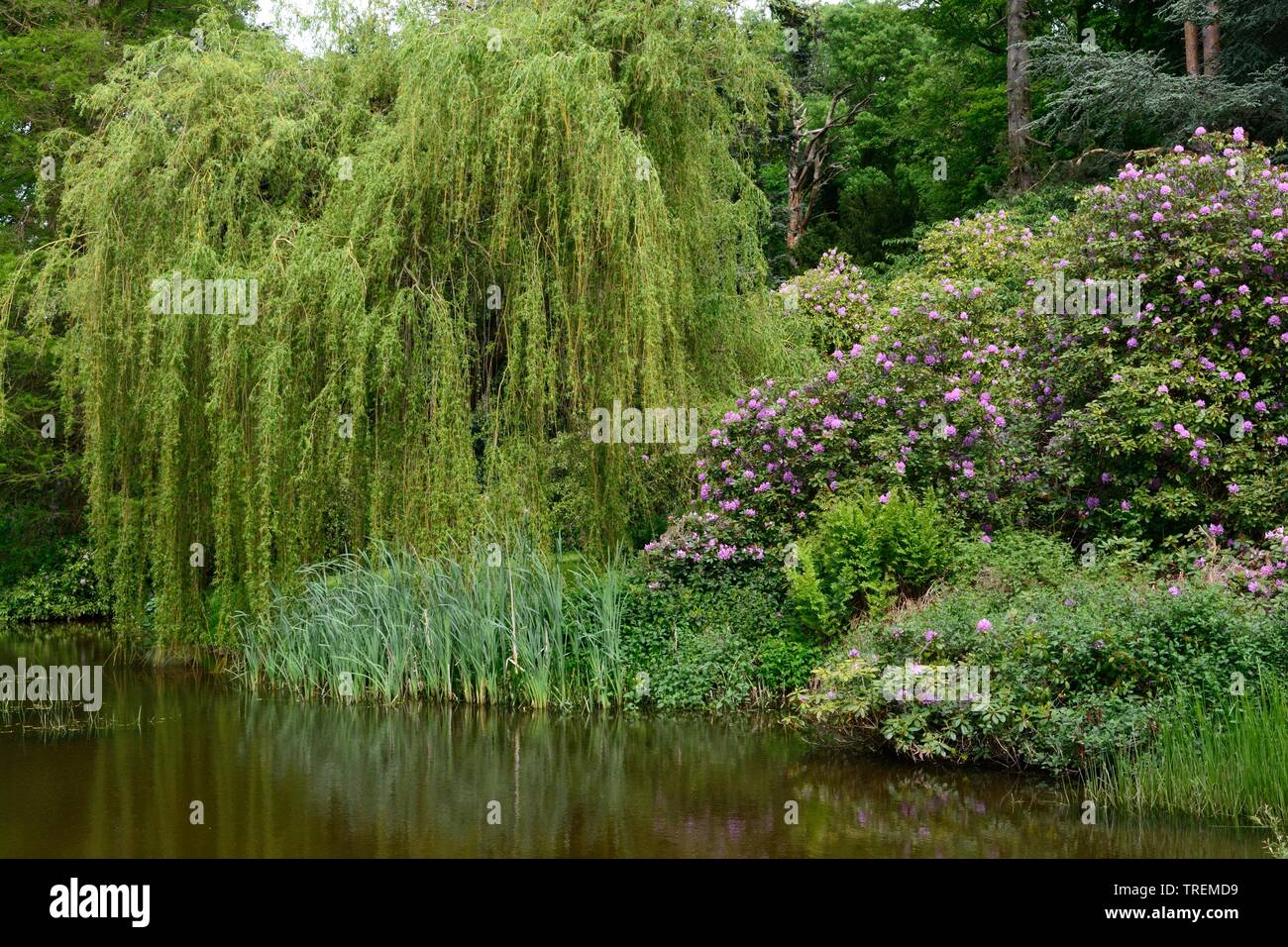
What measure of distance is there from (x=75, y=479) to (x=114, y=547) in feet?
22.8

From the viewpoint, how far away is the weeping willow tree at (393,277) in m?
9.95

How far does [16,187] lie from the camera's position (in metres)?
19.3

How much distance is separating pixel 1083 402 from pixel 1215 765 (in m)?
4.23

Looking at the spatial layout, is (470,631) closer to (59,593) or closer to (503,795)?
(503,795)

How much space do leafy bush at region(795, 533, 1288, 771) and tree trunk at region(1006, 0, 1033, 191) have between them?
13231 mm

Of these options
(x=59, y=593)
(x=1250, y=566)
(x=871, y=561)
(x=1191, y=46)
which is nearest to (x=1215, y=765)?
(x=1250, y=566)

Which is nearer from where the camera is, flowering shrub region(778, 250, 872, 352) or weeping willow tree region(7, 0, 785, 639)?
weeping willow tree region(7, 0, 785, 639)

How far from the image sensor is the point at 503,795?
7180mm

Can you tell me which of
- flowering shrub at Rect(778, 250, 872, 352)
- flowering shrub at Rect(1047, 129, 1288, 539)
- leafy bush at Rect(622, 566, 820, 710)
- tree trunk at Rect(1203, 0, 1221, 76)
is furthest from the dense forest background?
flowering shrub at Rect(1047, 129, 1288, 539)

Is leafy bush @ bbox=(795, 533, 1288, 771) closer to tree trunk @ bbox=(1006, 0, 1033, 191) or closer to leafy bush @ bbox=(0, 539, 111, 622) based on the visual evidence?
leafy bush @ bbox=(0, 539, 111, 622)

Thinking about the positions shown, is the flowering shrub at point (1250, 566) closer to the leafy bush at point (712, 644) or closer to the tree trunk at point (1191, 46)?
the leafy bush at point (712, 644)

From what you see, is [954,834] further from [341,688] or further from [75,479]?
[75,479]

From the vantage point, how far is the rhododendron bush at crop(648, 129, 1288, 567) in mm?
9164
